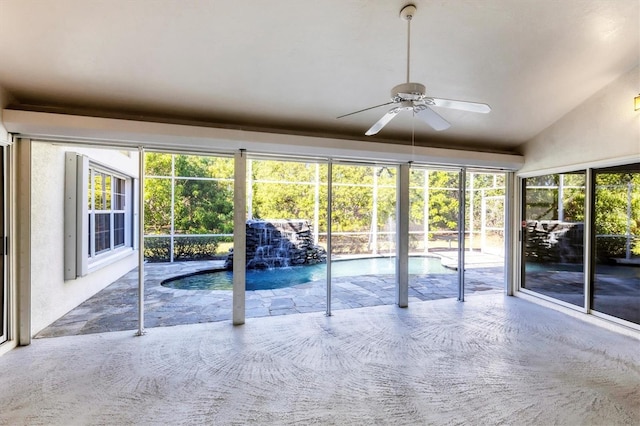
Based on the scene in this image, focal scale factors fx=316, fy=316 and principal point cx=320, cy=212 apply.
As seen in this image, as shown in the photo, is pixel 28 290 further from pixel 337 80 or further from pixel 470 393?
pixel 470 393

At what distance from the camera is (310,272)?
577 cm

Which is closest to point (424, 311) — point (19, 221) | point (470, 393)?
point (470, 393)

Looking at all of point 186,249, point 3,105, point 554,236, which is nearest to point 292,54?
point 3,105

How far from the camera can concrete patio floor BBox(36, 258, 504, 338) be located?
4332 millimetres

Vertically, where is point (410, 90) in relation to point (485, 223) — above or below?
above

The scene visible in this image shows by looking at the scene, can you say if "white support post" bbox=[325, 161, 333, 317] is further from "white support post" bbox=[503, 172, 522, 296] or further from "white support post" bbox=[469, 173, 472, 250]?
"white support post" bbox=[503, 172, 522, 296]

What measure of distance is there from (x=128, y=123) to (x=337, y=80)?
2.37 meters

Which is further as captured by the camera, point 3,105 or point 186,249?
point 186,249

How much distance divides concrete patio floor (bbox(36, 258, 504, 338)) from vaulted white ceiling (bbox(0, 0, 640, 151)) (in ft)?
8.88

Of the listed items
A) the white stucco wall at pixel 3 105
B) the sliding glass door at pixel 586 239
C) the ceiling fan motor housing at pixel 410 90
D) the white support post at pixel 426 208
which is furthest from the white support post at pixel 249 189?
the sliding glass door at pixel 586 239

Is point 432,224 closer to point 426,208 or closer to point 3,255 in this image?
point 426,208

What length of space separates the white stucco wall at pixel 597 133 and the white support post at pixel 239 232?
4.71m

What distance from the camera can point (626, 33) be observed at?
3.23 metres

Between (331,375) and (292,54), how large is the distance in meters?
3.12
